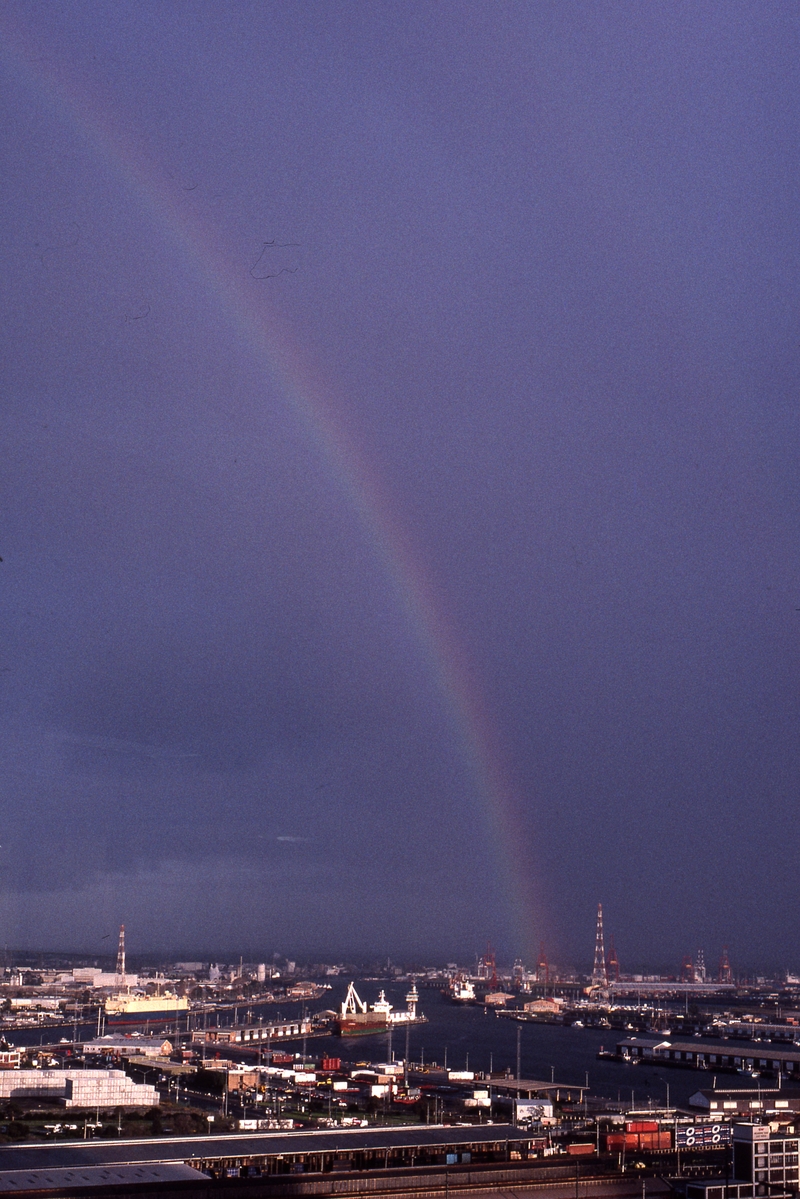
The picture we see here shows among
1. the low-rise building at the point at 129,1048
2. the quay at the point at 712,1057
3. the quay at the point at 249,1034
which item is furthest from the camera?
the quay at the point at 249,1034

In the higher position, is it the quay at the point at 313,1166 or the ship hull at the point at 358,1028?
the quay at the point at 313,1166

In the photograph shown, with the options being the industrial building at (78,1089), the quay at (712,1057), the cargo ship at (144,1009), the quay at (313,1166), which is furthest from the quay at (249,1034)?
the quay at (313,1166)

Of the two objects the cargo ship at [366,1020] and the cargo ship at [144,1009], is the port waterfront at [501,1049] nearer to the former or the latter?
the cargo ship at [366,1020]

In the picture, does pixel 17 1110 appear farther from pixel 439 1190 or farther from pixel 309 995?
pixel 309 995

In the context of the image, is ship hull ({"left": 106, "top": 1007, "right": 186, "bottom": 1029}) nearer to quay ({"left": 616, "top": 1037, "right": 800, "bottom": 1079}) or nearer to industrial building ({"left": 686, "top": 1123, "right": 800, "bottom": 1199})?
quay ({"left": 616, "top": 1037, "right": 800, "bottom": 1079})

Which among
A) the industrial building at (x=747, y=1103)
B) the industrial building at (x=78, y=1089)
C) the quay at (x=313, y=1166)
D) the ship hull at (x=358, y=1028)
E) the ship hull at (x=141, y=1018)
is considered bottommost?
the ship hull at (x=141, y=1018)

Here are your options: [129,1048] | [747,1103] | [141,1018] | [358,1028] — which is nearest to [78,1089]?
[129,1048]

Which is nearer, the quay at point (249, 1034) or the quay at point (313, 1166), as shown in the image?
the quay at point (313, 1166)

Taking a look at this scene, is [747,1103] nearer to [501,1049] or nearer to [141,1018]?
[501,1049]
